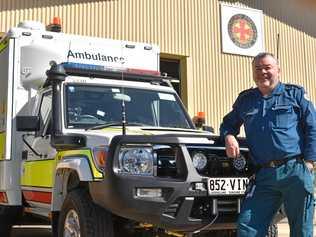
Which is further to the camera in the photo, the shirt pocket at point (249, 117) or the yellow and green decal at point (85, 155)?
the yellow and green decal at point (85, 155)

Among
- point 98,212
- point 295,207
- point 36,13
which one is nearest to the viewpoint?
point 295,207

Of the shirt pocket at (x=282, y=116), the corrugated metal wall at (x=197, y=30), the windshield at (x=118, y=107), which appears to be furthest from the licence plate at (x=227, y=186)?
the corrugated metal wall at (x=197, y=30)

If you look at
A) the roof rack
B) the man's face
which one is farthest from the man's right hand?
the roof rack

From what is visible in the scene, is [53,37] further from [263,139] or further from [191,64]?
[191,64]

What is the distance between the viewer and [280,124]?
4.57 m

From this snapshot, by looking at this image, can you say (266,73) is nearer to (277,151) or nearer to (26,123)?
(277,151)

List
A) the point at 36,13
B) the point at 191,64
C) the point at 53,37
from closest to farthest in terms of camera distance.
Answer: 1. the point at 53,37
2. the point at 36,13
3. the point at 191,64

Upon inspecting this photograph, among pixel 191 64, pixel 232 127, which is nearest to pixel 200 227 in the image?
pixel 232 127

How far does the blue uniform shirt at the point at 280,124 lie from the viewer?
452 centimetres

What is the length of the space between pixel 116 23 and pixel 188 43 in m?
2.28

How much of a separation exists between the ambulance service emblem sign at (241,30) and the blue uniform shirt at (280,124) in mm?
12574

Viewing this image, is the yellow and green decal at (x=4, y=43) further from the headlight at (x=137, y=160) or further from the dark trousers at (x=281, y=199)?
the dark trousers at (x=281, y=199)

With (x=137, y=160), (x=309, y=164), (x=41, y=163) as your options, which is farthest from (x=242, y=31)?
(x=309, y=164)

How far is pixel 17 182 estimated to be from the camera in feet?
23.9
